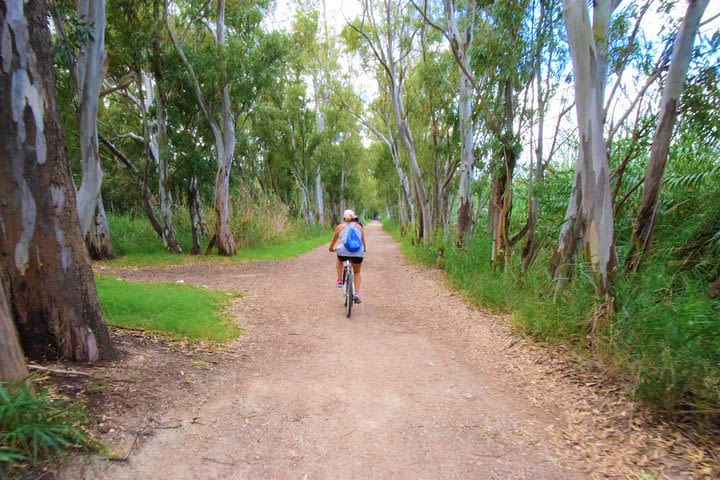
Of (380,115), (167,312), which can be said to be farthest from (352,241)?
(380,115)

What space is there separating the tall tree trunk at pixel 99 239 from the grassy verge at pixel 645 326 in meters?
11.2

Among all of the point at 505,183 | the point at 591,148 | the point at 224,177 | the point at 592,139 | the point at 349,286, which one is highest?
the point at 224,177

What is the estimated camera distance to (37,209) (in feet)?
9.95

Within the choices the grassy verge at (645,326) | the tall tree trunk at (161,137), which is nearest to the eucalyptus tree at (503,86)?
the grassy verge at (645,326)

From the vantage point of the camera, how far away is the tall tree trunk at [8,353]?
2.37m

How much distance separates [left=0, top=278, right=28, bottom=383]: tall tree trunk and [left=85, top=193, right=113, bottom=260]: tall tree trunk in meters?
10.5

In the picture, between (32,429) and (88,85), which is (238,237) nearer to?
(88,85)

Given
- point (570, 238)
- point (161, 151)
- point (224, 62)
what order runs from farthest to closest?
point (161, 151) < point (224, 62) < point (570, 238)

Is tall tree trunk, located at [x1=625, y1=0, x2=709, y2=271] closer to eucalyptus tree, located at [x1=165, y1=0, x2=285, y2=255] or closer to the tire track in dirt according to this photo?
the tire track in dirt

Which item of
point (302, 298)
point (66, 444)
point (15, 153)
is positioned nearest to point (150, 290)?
point (302, 298)

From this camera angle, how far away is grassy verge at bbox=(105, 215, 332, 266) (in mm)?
12281

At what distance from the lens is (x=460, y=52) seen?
9.12 m

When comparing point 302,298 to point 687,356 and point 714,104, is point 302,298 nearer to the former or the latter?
point 687,356

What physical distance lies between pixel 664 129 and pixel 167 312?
6.69 metres
